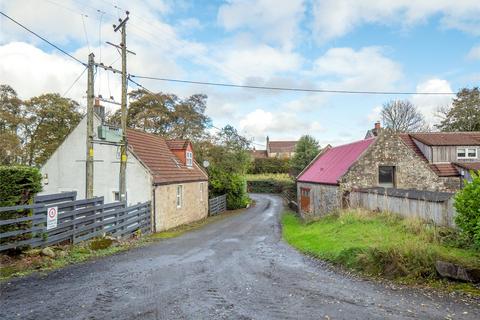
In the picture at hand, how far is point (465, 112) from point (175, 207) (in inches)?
1855

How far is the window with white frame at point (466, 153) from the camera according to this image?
3108 centimetres

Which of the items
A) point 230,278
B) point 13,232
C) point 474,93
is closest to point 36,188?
point 13,232

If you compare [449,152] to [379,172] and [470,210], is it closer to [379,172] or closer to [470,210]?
[379,172]

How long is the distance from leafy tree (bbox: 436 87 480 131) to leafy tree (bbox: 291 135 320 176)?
21455mm

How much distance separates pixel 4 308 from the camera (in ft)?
20.9

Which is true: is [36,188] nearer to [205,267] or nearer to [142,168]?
[205,267]

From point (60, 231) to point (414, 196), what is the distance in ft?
43.2

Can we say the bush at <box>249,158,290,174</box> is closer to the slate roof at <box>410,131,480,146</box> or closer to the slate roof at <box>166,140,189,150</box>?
the slate roof at <box>410,131,480,146</box>

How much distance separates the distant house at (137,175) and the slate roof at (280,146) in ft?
280

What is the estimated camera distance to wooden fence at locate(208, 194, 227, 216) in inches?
1303

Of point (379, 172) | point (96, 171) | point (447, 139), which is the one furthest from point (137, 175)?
point (447, 139)

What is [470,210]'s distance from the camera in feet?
29.9

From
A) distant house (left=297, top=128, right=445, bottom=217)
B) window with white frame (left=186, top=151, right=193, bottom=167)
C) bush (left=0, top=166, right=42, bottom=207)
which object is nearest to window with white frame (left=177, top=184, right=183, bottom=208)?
window with white frame (left=186, top=151, right=193, bottom=167)

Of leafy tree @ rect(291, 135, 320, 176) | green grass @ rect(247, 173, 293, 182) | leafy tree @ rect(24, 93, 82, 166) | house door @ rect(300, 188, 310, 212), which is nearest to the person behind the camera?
house door @ rect(300, 188, 310, 212)
